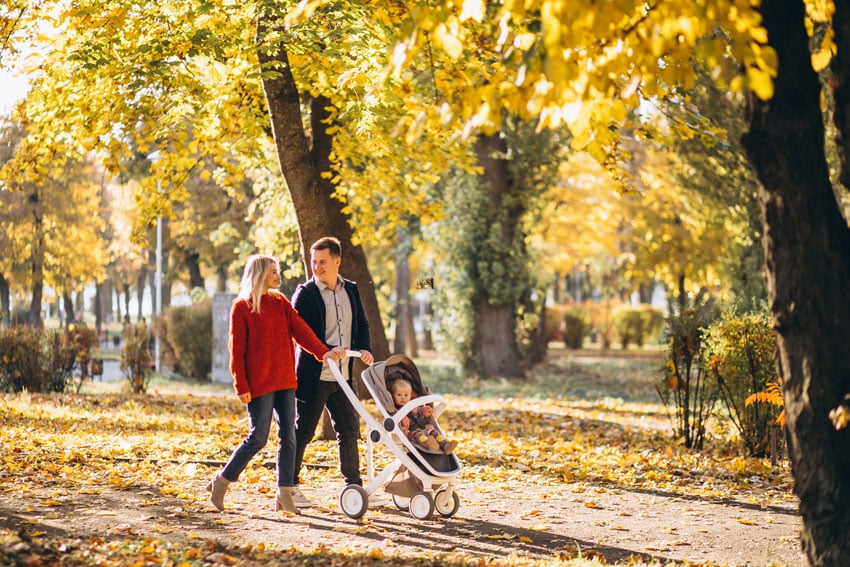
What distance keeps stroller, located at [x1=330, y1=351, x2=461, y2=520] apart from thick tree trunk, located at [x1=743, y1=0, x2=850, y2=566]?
276 centimetres

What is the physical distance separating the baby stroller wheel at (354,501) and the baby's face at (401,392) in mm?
715

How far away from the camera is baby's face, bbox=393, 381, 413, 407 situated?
7566 mm

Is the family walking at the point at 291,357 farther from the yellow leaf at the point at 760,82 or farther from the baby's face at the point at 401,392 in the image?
the yellow leaf at the point at 760,82

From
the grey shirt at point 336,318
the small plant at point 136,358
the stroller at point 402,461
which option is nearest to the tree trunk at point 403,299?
the small plant at point 136,358

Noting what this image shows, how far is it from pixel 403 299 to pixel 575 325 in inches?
A: 434

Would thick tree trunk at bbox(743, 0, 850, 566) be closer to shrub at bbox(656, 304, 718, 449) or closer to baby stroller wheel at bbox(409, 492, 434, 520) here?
baby stroller wheel at bbox(409, 492, 434, 520)

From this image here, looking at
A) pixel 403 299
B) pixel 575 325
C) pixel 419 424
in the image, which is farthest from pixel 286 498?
pixel 575 325

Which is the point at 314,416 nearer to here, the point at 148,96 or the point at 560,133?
the point at 148,96

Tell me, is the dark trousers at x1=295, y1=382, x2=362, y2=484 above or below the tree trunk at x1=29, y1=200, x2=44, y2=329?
below

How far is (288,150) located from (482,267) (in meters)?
12.1

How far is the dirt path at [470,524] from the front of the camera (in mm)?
6668

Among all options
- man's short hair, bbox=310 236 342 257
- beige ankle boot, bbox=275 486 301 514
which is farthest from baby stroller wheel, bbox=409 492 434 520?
man's short hair, bbox=310 236 342 257

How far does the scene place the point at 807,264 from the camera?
16.7ft

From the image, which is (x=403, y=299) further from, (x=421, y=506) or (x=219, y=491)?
(x=421, y=506)
